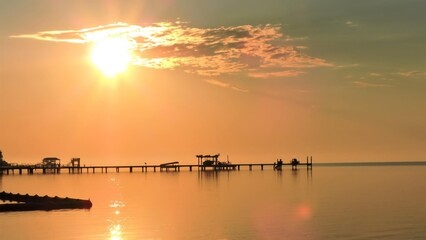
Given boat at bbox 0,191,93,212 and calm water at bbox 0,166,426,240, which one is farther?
boat at bbox 0,191,93,212

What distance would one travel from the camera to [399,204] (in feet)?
214

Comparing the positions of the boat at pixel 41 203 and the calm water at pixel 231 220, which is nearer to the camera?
the calm water at pixel 231 220

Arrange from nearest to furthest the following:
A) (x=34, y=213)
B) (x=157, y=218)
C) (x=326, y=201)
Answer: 1. (x=157, y=218)
2. (x=34, y=213)
3. (x=326, y=201)

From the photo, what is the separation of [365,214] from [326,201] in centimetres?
1604

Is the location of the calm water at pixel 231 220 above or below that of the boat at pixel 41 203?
below

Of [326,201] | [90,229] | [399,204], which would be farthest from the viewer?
[326,201]

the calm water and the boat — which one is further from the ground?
the boat

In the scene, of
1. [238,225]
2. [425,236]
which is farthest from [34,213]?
[425,236]

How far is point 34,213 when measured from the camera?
60.4m

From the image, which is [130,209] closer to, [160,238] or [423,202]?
[160,238]

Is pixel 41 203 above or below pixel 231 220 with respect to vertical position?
above

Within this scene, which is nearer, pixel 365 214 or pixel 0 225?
pixel 0 225

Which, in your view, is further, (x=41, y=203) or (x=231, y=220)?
(x=41, y=203)

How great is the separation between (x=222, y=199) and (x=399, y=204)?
2162cm
